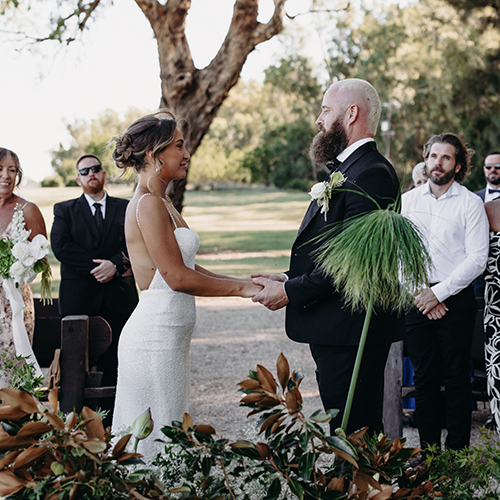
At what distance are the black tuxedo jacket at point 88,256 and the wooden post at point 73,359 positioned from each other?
1495mm

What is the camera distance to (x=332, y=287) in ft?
9.13

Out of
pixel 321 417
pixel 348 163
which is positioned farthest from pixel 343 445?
pixel 348 163

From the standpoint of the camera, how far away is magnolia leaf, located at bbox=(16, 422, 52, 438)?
5.39 feet

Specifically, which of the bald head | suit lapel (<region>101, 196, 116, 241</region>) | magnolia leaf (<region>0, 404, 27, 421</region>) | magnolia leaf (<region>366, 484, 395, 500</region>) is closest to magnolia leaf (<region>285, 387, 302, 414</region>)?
magnolia leaf (<region>366, 484, 395, 500</region>)

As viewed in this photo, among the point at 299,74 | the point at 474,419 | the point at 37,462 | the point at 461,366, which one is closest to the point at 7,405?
the point at 37,462

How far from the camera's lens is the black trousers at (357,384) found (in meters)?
2.84

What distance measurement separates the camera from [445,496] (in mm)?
2025

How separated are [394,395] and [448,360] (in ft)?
1.89

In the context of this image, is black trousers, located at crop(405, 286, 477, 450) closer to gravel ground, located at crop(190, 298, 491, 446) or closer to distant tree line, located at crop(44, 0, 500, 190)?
gravel ground, located at crop(190, 298, 491, 446)

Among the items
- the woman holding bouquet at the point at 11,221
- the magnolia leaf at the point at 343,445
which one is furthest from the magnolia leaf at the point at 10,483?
the woman holding bouquet at the point at 11,221

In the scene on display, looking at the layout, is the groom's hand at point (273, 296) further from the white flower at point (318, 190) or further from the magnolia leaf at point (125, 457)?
the magnolia leaf at point (125, 457)

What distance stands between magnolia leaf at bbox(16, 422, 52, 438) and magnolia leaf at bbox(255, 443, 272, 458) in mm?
643

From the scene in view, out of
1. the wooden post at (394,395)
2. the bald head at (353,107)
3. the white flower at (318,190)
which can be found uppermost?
the bald head at (353,107)

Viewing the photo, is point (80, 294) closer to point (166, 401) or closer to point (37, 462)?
point (166, 401)
